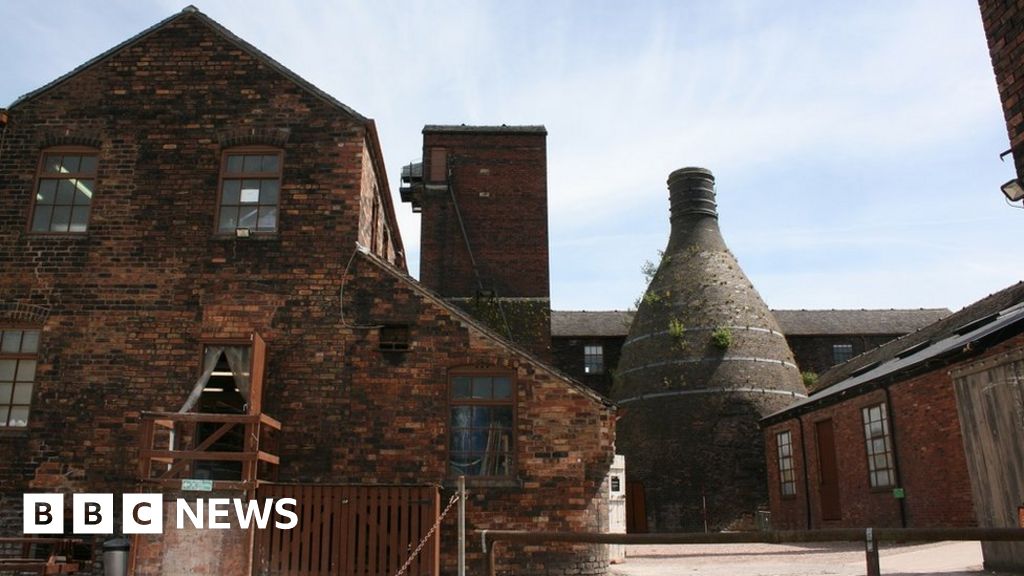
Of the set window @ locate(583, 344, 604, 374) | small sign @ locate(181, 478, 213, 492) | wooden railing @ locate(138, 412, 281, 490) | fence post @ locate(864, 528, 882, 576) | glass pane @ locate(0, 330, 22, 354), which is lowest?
fence post @ locate(864, 528, 882, 576)

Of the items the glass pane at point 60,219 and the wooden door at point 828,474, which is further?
the wooden door at point 828,474

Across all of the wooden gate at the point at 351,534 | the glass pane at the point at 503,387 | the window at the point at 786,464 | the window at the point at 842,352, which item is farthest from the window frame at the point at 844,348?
the wooden gate at the point at 351,534

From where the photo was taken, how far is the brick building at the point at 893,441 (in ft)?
49.6

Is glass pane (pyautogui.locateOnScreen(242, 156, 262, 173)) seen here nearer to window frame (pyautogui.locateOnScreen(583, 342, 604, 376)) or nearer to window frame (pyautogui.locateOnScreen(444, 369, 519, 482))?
window frame (pyautogui.locateOnScreen(444, 369, 519, 482))

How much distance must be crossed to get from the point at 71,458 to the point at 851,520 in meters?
16.6

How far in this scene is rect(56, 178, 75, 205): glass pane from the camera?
515 inches

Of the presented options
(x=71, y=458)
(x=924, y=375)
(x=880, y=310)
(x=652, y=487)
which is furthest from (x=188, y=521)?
(x=880, y=310)

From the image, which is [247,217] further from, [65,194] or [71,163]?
[71,163]

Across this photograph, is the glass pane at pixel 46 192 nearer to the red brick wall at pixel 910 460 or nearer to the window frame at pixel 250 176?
the window frame at pixel 250 176

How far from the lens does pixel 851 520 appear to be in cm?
1953

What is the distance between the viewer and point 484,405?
1210 cm

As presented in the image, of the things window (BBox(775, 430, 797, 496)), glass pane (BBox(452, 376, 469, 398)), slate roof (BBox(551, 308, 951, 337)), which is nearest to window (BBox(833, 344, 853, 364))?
slate roof (BBox(551, 308, 951, 337))

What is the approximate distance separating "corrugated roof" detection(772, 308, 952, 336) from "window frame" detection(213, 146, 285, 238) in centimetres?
3144

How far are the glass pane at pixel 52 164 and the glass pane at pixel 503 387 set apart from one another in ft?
26.0
